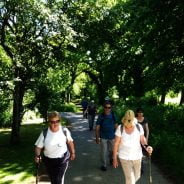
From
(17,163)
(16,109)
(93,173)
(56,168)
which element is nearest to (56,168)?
(56,168)

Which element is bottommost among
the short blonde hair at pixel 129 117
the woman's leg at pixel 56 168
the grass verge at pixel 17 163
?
the grass verge at pixel 17 163

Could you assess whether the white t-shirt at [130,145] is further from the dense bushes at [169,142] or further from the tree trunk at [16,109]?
the tree trunk at [16,109]

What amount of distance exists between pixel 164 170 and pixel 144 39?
7.45 meters

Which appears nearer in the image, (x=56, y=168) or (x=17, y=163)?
(x=56, y=168)

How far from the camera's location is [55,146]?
729 centimetres

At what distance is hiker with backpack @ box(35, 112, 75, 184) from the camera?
7.27 m

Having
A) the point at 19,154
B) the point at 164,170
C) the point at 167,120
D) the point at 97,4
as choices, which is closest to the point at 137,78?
the point at 97,4

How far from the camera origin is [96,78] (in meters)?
51.9

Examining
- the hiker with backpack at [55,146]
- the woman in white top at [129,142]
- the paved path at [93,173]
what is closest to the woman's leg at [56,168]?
the hiker with backpack at [55,146]

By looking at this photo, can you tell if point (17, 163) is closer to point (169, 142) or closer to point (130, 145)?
point (169, 142)

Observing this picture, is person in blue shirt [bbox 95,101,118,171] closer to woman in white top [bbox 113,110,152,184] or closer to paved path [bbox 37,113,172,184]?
paved path [bbox 37,113,172,184]

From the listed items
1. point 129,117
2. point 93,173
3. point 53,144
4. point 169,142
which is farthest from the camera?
point 169,142

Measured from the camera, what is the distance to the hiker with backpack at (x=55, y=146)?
23.8ft

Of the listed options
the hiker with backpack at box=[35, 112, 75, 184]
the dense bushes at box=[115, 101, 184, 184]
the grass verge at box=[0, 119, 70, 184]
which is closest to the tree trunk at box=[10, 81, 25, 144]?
the grass verge at box=[0, 119, 70, 184]
